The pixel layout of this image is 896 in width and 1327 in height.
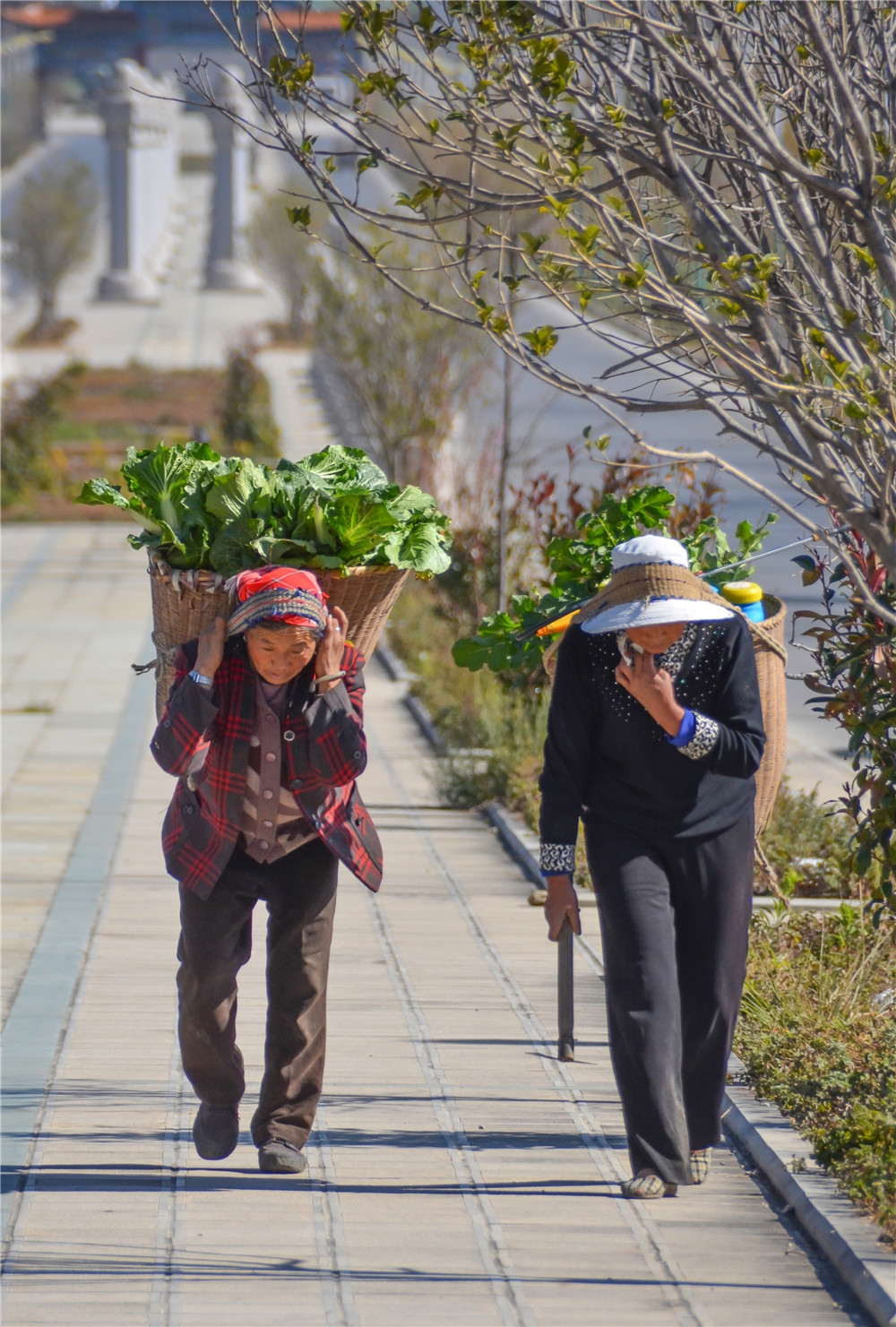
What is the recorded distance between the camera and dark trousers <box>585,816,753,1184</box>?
388 centimetres

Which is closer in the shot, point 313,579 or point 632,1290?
point 632,1290

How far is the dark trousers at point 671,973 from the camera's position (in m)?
3.88

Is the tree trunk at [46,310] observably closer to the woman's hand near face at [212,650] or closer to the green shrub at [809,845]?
the green shrub at [809,845]

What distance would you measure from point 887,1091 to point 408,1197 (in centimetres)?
131

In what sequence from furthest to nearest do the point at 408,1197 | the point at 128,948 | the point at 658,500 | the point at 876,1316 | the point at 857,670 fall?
the point at 128,948, the point at 658,500, the point at 857,670, the point at 408,1197, the point at 876,1316

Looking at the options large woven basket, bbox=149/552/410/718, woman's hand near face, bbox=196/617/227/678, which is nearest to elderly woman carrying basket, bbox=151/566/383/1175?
woman's hand near face, bbox=196/617/227/678

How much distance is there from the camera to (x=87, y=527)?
71.4ft

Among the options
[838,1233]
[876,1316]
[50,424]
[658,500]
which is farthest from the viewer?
[50,424]

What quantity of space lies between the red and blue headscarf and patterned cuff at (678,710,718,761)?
0.95 meters

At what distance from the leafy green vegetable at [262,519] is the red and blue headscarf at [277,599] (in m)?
0.16

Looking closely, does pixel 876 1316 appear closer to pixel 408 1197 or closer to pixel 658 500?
pixel 408 1197

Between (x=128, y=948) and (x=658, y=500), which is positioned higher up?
(x=658, y=500)

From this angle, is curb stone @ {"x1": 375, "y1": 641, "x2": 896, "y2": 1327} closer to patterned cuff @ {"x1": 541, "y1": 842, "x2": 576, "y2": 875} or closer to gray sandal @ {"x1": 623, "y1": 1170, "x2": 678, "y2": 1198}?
gray sandal @ {"x1": 623, "y1": 1170, "x2": 678, "y2": 1198}

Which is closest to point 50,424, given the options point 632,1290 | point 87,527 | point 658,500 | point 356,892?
point 87,527
